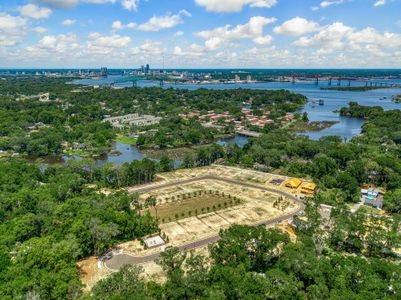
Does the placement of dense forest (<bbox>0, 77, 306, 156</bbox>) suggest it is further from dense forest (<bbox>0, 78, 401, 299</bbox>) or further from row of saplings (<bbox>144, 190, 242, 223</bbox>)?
row of saplings (<bbox>144, 190, 242, 223</bbox>)

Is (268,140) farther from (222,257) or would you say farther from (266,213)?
(222,257)

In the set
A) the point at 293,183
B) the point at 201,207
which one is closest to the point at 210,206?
the point at 201,207

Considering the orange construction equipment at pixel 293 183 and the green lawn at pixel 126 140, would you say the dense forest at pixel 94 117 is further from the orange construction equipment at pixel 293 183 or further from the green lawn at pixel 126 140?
the orange construction equipment at pixel 293 183

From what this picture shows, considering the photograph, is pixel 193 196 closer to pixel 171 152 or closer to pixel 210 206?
pixel 210 206

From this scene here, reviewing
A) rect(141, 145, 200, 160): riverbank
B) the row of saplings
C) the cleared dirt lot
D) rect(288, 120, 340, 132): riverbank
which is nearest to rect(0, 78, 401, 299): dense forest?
the row of saplings

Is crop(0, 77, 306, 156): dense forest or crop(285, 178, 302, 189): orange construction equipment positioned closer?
crop(285, 178, 302, 189): orange construction equipment

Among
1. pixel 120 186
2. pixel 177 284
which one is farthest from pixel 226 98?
pixel 177 284

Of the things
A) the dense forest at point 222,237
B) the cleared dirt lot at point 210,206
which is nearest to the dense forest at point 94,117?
the dense forest at point 222,237
